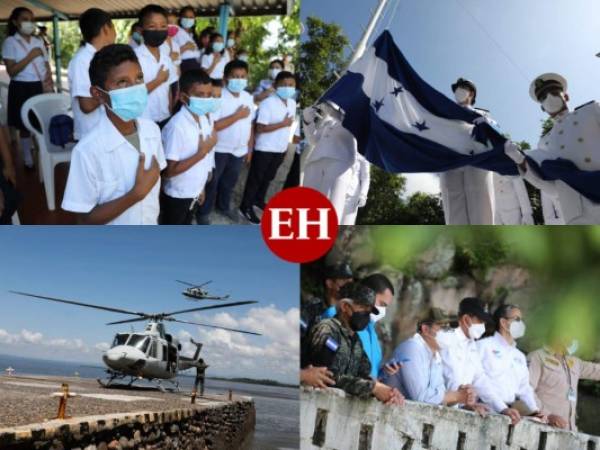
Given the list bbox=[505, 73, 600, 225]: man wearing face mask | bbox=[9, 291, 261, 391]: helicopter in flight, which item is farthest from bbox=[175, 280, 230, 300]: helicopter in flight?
bbox=[505, 73, 600, 225]: man wearing face mask

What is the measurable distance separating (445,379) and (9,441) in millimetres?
1759

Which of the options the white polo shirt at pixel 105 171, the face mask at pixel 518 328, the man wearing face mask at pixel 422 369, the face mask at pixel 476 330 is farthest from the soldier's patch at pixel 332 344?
the white polo shirt at pixel 105 171

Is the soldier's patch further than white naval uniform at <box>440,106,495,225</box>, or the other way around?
white naval uniform at <box>440,106,495,225</box>

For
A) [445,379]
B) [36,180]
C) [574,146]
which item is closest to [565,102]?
[574,146]

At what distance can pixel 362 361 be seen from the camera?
3234 millimetres

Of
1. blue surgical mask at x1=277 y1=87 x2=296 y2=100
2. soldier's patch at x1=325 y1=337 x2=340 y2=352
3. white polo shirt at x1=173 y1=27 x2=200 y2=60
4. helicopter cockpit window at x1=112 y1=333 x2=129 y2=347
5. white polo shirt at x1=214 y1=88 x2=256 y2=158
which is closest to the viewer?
soldier's patch at x1=325 y1=337 x2=340 y2=352

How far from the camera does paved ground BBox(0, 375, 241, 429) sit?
3.23 metres

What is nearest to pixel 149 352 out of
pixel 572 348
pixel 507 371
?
pixel 507 371

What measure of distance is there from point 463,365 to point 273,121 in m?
2.21

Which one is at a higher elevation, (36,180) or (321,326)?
(36,180)

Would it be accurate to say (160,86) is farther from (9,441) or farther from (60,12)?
(9,441)

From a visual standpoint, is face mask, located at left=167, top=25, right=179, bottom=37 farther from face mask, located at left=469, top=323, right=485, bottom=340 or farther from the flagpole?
face mask, located at left=469, top=323, right=485, bottom=340

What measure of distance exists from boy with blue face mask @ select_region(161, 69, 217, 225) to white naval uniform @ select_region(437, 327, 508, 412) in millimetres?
1695

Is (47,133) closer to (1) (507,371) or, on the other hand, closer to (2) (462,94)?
(2) (462,94)
